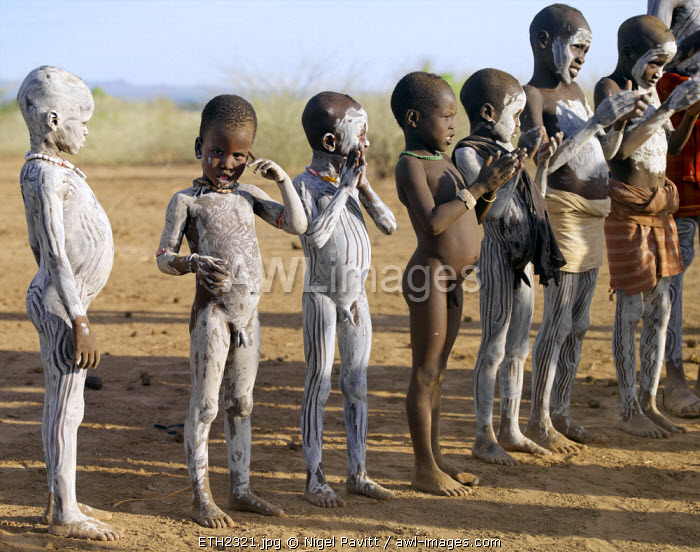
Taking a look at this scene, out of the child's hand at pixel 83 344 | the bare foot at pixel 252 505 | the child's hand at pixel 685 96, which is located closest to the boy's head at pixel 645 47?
the child's hand at pixel 685 96

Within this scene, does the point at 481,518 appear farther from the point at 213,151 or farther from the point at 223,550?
the point at 213,151

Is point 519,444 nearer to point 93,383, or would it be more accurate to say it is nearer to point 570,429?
point 570,429

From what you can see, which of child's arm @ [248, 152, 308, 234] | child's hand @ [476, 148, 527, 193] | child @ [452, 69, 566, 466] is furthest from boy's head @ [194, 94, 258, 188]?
child @ [452, 69, 566, 466]

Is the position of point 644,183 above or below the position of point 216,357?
above

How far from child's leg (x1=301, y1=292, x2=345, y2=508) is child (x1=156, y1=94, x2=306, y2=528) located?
32 centimetres

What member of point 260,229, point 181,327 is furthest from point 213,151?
point 260,229

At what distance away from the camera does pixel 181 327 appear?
28.0 feet

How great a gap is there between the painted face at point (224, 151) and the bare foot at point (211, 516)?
1.53m

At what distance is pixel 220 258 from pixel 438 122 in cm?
130

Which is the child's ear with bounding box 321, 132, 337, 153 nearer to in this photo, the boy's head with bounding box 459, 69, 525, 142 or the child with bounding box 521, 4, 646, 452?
the boy's head with bounding box 459, 69, 525, 142

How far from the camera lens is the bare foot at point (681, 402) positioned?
19.6 ft

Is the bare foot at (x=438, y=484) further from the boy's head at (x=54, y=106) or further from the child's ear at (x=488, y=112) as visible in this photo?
the boy's head at (x=54, y=106)

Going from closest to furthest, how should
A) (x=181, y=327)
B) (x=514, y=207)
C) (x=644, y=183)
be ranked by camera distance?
1. (x=514, y=207)
2. (x=644, y=183)
3. (x=181, y=327)

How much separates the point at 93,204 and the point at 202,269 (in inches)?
23.5
